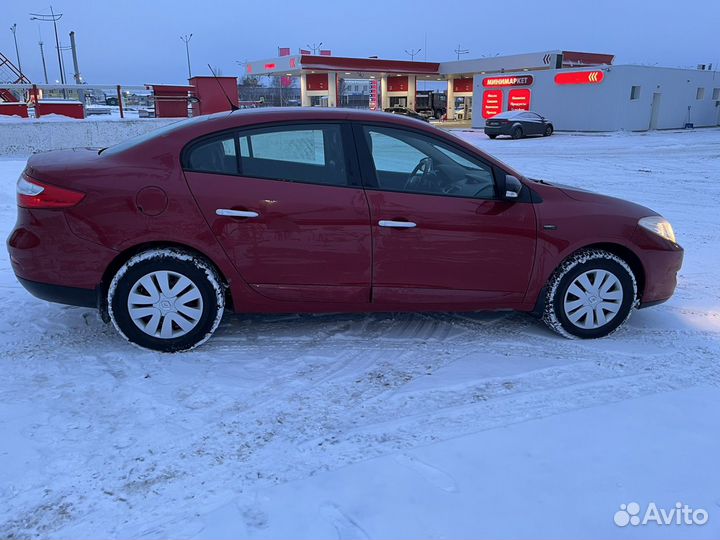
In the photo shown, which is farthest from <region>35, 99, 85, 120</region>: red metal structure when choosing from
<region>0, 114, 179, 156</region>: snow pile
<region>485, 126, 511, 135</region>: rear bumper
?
<region>485, 126, 511, 135</region>: rear bumper

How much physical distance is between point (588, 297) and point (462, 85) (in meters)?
50.2

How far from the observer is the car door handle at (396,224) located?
3.71m

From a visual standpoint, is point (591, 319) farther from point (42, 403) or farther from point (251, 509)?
point (42, 403)

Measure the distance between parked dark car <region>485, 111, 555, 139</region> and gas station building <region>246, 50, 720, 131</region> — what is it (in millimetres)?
4463

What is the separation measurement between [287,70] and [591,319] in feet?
152

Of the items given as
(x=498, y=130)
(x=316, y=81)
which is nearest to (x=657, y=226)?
(x=498, y=130)

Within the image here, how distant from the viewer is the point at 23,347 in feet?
12.7

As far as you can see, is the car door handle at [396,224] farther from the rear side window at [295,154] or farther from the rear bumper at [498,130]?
the rear bumper at [498,130]

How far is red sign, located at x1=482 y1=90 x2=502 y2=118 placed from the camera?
119 ft

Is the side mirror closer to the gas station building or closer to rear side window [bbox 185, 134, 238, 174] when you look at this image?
rear side window [bbox 185, 134, 238, 174]

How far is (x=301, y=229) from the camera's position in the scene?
3.68 metres

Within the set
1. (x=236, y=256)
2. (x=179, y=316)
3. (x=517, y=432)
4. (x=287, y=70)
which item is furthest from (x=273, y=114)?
(x=287, y=70)

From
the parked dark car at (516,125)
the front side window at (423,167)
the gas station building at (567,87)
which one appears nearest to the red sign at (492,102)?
the gas station building at (567,87)

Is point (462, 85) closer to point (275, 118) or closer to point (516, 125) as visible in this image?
point (516, 125)
